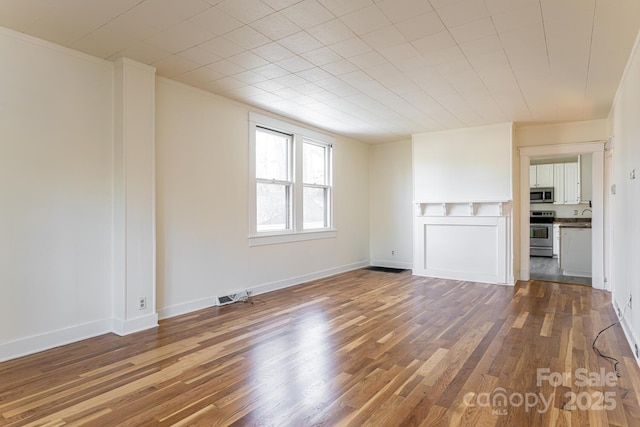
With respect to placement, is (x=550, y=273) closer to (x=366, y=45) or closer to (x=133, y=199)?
(x=366, y=45)

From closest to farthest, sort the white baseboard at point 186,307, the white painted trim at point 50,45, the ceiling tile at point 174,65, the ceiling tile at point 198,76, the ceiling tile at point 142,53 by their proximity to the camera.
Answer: the white painted trim at point 50,45, the ceiling tile at point 142,53, the ceiling tile at point 174,65, the ceiling tile at point 198,76, the white baseboard at point 186,307

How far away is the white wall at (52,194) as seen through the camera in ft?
8.90

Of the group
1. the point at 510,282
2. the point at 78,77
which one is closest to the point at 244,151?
the point at 78,77

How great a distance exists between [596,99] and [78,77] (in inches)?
218

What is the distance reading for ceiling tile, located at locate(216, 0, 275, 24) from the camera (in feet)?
7.69

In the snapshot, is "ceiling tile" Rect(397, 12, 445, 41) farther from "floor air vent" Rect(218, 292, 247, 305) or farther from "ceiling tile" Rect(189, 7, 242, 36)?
"floor air vent" Rect(218, 292, 247, 305)

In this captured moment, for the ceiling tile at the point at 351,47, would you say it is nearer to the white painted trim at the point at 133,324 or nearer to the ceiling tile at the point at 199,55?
the ceiling tile at the point at 199,55

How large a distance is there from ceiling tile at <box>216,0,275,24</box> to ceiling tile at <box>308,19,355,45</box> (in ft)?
1.34

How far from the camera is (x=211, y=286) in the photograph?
13.7 ft

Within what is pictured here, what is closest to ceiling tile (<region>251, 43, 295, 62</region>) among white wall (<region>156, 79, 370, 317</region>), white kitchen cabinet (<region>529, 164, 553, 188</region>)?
white wall (<region>156, 79, 370, 317</region>)

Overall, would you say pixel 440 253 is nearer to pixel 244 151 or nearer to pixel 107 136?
pixel 244 151

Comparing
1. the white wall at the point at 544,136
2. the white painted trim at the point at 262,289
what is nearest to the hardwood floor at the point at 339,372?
the white painted trim at the point at 262,289

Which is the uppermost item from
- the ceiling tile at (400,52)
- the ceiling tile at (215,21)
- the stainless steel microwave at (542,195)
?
the ceiling tile at (215,21)

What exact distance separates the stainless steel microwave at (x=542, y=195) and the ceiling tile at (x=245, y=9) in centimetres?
832
